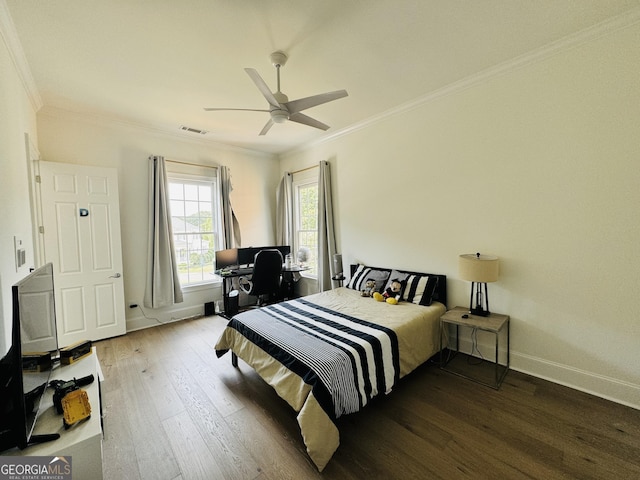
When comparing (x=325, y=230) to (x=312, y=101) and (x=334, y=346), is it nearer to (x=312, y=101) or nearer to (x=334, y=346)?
(x=312, y=101)

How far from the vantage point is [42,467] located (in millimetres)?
974

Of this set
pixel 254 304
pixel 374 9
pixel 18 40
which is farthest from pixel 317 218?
pixel 18 40

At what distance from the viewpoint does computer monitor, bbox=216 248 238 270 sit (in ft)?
14.1

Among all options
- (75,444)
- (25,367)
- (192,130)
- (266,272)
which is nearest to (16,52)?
(192,130)

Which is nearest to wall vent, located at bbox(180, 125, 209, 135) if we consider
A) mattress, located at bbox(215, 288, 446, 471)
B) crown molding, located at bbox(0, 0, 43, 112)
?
crown molding, located at bbox(0, 0, 43, 112)

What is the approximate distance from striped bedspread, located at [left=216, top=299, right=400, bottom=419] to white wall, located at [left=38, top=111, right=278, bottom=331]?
6.82ft

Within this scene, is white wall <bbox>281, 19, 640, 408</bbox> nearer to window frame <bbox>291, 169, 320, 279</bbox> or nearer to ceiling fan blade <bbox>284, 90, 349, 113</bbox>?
ceiling fan blade <bbox>284, 90, 349, 113</bbox>

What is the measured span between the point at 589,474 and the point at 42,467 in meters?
2.63

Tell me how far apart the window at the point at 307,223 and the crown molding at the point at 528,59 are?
5.33ft

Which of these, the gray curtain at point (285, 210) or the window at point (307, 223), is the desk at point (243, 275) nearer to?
the window at point (307, 223)

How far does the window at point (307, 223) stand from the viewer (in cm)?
478

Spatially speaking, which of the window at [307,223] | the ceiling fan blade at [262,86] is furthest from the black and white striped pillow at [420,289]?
the ceiling fan blade at [262,86]

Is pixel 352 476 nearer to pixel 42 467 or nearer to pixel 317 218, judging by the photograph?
pixel 42 467

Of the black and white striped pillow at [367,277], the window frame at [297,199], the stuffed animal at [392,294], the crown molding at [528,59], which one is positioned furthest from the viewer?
the window frame at [297,199]
